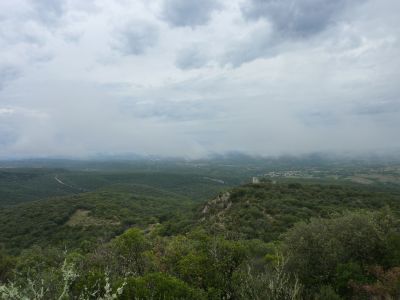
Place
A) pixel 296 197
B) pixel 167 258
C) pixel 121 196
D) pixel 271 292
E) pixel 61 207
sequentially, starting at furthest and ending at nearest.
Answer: pixel 121 196
pixel 61 207
pixel 296 197
pixel 167 258
pixel 271 292

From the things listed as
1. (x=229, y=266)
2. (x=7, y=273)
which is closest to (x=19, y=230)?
(x=7, y=273)

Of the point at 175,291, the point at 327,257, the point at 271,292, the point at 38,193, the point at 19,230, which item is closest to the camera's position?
the point at 271,292

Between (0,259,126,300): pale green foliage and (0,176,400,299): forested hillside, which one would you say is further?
(0,176,400,299): forested hillside

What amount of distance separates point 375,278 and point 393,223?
671 cm

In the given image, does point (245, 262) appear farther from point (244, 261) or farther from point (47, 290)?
point (47, 290)

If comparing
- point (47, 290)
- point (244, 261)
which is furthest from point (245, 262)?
point (47, 290)

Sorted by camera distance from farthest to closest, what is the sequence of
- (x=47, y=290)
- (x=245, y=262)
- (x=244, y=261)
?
(x=244, y=261), (x=245, y=262), (x=47, y=290)

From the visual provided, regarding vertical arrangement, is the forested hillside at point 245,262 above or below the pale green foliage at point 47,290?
below

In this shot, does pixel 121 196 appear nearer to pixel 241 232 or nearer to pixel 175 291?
pixel 241 232

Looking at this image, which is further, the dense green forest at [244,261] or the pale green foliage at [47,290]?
the dense green forest at [244,261]

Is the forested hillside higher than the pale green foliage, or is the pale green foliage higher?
the pale green foliage

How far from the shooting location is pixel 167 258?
2708cm

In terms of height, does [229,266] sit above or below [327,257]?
below

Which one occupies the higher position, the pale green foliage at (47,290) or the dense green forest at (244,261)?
the pale green foliage at (47,290)
